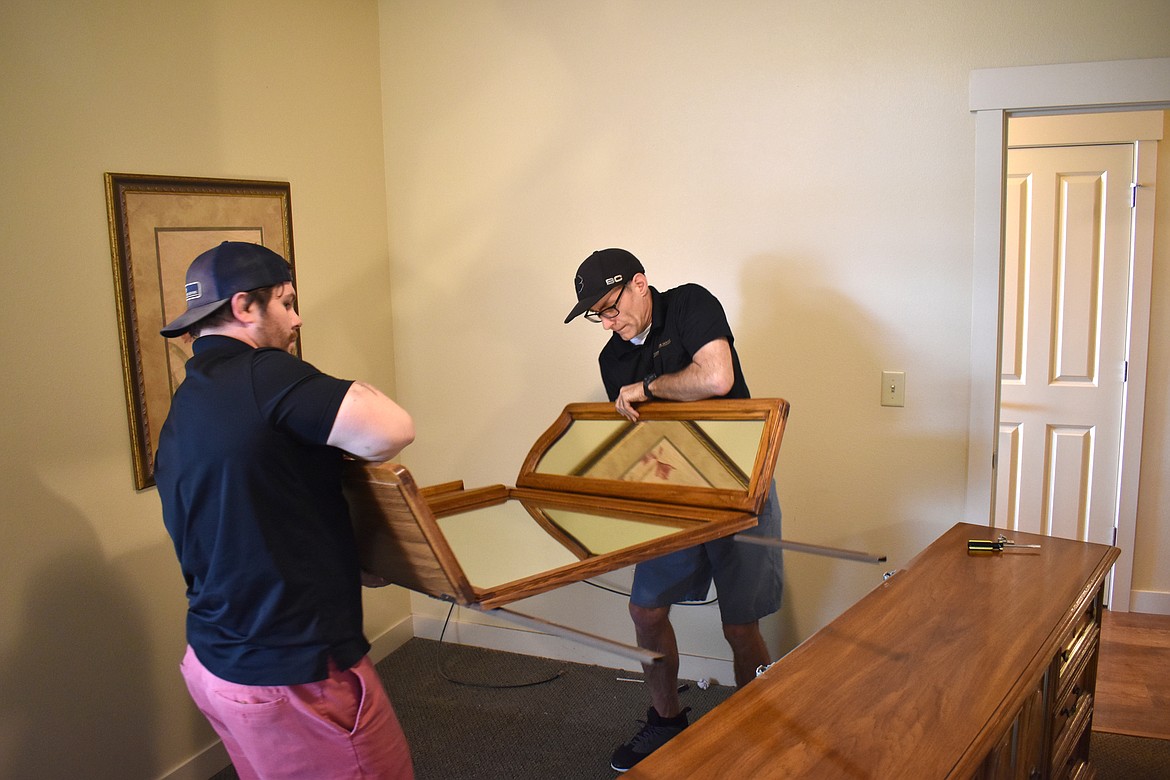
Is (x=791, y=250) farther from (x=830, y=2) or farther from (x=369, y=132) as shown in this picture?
(x=369, y=132)

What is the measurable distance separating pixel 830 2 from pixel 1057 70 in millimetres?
727

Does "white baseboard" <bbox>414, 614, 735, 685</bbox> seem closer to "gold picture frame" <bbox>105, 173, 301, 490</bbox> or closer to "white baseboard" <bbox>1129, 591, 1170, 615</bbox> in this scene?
"gold picture frame" <bbox>105, 173, 301, 490</bbox>

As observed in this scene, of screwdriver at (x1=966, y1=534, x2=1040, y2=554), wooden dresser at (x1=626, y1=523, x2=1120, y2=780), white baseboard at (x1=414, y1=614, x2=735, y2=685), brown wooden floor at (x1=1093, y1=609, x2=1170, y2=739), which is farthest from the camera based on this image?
white baseboard at (x1=414, y1=614, x2=735, y2=685)

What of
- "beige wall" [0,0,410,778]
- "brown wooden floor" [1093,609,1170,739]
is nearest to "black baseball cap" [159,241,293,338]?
"beige wall" [0,0,410,778]

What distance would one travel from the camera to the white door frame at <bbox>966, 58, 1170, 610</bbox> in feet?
8.61

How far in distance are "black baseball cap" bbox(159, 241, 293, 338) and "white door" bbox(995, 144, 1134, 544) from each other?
130 inches

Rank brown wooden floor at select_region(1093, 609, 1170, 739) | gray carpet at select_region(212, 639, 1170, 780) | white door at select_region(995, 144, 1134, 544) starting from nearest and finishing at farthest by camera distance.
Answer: gray carpet at select_region(212, 639, 1170, 780) < brown wooden floor at select_region(1093, 609, 1170, 739) < white door at select_region(995, 144, 1134, 544)

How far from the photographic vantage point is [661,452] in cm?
223

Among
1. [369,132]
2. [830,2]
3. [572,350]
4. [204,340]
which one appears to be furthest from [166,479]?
[830,2]

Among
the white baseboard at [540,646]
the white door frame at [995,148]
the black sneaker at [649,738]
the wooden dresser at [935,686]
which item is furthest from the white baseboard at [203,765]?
the white door frame at [995,148]

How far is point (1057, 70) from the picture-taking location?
2670mm

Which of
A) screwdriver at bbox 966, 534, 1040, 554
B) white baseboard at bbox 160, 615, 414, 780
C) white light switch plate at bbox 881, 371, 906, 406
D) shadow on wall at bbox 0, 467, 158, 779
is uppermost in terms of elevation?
white light switch plate at bbox 881, 371, 906, 406

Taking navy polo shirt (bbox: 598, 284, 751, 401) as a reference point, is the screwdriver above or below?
below

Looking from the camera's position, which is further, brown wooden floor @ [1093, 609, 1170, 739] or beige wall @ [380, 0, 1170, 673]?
brown wooden floor @ [1093, 609, 1170, 739]
